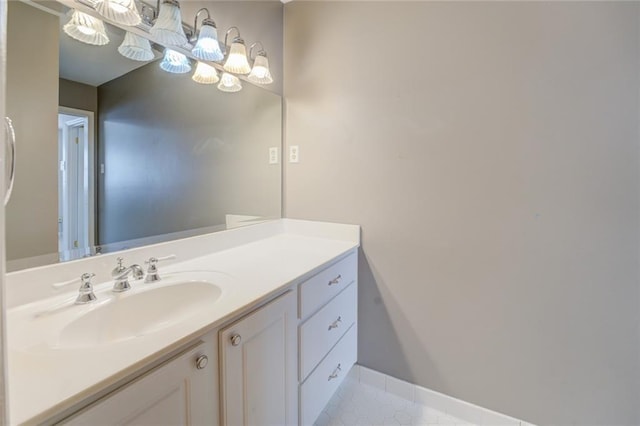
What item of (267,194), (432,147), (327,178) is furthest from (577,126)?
(267,194)

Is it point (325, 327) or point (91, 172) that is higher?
point (91, 172)

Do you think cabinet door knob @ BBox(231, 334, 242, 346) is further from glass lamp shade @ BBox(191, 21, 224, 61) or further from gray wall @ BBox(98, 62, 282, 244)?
glass lamp shade @ BBox(191, 21, 224, 61)

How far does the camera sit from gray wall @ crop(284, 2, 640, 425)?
114 centimetres

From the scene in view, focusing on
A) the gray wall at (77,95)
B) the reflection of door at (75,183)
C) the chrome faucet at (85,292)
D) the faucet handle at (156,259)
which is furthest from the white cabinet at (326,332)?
the gray wall at (77,95)

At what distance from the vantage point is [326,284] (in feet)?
4.33

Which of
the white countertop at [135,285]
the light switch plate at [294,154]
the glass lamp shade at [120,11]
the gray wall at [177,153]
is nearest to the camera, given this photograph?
the white countertop at [135,285]

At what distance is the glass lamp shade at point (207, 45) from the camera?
4.19ft

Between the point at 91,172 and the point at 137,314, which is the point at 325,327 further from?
the point at 91,172

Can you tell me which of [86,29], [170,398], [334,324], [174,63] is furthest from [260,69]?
[170,398]

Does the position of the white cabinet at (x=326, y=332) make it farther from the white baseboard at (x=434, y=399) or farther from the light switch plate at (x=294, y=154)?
the light switch plate at (x=294, y=154)

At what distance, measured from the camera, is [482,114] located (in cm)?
133

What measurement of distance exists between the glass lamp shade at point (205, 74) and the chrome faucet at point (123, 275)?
87 cm

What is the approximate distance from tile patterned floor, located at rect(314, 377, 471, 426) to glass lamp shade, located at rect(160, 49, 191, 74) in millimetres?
1759

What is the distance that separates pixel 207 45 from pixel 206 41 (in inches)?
0.6
